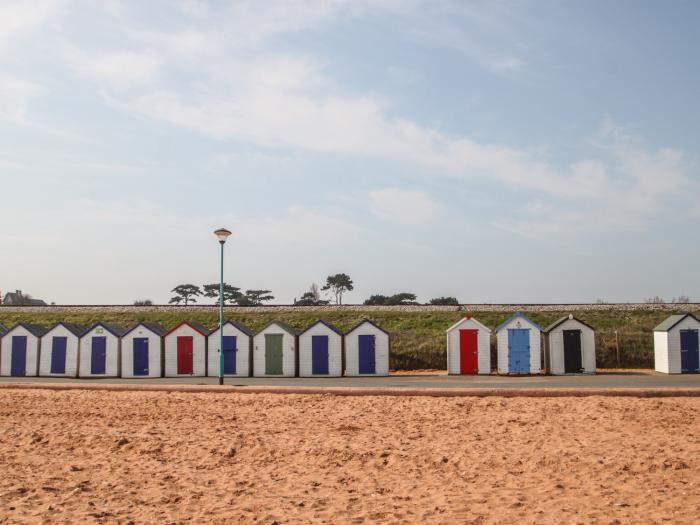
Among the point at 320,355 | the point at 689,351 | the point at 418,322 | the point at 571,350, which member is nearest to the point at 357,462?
the point at 320,355

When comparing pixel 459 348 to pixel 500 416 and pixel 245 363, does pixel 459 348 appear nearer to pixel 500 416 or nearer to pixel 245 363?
pixel 245 363

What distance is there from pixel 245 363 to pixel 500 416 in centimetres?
1437

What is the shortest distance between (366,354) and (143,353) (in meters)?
9.38

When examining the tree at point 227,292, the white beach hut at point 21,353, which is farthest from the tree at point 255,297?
the white beach hut at point 21,353

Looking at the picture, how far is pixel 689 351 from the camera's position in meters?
27.6

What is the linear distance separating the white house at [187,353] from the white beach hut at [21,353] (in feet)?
19.9

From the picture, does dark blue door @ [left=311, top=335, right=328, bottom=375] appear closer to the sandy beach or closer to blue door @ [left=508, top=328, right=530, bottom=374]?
blue door @ [left=508, top=328, right=530, bottom=374]

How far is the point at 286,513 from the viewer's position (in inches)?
337

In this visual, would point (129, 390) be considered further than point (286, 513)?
Yes

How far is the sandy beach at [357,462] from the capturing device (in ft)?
28.3

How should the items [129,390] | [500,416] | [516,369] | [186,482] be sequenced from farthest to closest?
[516,369]
[129,390]
[500,416]
[186,482]

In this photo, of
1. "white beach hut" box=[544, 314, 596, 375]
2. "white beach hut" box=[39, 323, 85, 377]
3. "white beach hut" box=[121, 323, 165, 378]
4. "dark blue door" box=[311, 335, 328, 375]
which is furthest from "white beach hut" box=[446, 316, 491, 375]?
"white beach hut" box=[39, 323, 85, 377]

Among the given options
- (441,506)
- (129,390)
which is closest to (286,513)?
(441,506)

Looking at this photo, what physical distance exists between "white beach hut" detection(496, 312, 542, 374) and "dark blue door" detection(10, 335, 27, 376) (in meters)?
20.2
